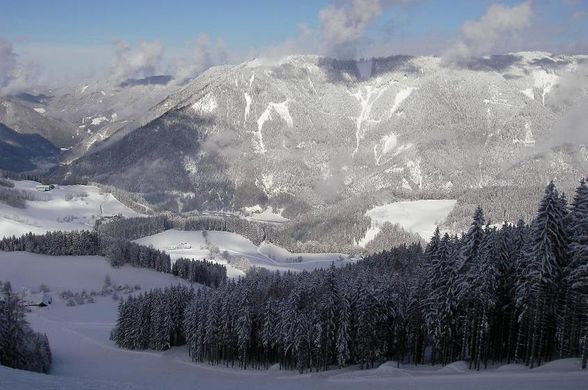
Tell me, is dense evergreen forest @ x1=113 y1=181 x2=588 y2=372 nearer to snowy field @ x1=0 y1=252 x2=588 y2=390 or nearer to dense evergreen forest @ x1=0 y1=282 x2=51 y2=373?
snowy field @ x1=0 y1=252 x2=588 y2=390

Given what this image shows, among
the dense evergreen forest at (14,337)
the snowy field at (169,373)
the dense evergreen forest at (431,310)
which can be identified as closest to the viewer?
the snowy field at (169,373)

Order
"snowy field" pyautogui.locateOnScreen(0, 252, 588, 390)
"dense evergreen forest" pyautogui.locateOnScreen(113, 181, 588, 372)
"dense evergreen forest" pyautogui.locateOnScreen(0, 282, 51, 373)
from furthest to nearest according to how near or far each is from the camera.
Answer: "dense evergreen forest" pyautogui.locateOnScreen(0, 282, 51, 373) < "dense evergreen forest" pyautogui.locateOnScreen(113, 181, 588, 372) < "snowy field" pyautogui.locateOnScreen(0, 252, 588, 390)

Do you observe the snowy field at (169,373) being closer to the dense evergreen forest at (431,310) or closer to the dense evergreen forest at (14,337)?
the dense evergreen forest at (431,310)

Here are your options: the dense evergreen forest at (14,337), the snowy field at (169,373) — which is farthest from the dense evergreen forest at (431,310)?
the dense evergreen forest at (14,337)

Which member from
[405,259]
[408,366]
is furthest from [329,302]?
[405,259]

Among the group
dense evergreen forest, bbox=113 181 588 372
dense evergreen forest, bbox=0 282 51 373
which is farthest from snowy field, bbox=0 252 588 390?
dense evergreen forest, bbox=0 282 51 373

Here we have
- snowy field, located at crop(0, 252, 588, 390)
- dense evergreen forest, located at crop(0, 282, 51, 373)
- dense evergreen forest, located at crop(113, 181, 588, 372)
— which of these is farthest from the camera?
dense evergreen forest, located at crop(0, 282, 51, 373)

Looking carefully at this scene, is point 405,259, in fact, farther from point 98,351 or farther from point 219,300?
point 98,351
